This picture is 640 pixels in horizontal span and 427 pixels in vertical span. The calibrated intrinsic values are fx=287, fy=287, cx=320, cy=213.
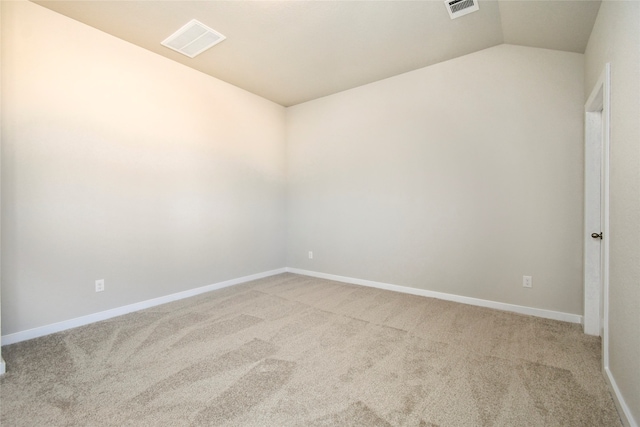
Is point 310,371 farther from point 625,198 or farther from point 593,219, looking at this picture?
point 593,219

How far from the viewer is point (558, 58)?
9.30ft

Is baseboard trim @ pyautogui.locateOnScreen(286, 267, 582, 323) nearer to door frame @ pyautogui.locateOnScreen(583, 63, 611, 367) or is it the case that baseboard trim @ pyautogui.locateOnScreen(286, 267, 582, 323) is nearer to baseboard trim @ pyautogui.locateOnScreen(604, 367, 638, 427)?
door frame @ pyautogui.locateOnScreen(583, 63, 611, 367)

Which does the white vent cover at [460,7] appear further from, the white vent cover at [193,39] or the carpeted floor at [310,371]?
the carpeted floor at [310,371]

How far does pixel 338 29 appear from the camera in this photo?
279 centimetres

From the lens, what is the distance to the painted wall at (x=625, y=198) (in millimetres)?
1400

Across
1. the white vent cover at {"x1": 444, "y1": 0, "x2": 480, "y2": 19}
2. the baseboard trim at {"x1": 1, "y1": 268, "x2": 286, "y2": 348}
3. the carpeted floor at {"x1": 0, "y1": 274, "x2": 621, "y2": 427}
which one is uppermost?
the white vent cover at {"x1": 444, "y1": 0, "x2": 480, "y2": 19}

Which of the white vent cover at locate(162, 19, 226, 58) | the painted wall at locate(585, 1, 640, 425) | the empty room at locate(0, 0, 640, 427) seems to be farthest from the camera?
the white vent cover at locate(162, 19, 226, 58)

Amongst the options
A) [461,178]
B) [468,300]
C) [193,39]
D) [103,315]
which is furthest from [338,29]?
[103,315]

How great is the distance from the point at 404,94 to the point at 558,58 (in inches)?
61.6

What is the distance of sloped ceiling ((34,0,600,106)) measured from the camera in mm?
2457

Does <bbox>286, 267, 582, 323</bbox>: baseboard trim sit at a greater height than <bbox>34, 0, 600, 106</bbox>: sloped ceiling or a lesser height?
lesser

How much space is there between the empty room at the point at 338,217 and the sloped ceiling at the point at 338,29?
0.03 m

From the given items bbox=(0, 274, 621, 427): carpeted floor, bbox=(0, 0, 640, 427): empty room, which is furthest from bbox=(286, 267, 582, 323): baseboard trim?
bbox=(0, 274, 621, 427): carpeted floor

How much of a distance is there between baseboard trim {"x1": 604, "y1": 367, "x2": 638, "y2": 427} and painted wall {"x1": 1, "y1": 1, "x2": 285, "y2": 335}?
389 cm
